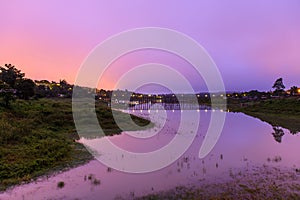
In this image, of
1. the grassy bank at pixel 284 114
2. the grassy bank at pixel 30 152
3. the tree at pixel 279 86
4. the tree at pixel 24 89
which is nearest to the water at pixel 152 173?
the grassy bank at pixel 30 152

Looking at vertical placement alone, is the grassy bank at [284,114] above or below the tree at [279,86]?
below

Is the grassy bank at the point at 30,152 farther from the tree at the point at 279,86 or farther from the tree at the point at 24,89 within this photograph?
the tree at the point at 279,86

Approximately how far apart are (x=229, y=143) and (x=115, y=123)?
17.4 m

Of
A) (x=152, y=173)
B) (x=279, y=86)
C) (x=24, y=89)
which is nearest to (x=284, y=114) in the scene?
(x=152, y=173)

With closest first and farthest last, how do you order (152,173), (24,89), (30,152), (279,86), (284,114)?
1. (152,173)
2. (30,152)
3. (24,89)
4. (284,114)
5. (279,86)

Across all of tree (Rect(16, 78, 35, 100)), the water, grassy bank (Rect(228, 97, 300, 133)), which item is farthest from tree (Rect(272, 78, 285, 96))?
tree (Rect(16, 78, 35, 100))

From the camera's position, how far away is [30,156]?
1510 centimetres

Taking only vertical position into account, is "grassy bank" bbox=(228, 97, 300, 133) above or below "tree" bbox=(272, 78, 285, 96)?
below

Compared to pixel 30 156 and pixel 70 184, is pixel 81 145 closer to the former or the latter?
pixel 30 156

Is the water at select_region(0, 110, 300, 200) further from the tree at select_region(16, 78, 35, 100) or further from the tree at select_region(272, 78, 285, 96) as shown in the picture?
the tree at select_region(272, 78, 285, 96)

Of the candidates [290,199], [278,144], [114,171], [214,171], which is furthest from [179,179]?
[278,144]

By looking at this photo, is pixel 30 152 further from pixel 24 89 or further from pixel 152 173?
pixel 24 89

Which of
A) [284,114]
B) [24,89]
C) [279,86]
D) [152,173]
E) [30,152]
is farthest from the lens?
[279,86]

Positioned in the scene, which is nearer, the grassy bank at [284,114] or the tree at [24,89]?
the grassy bank at [284,114]
